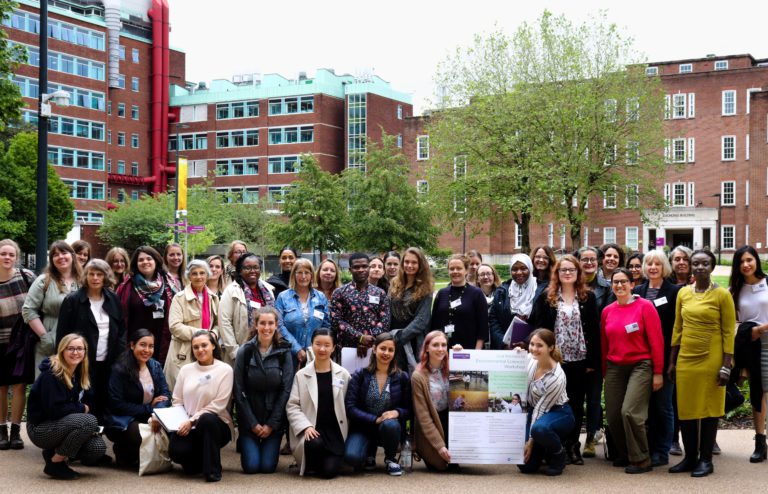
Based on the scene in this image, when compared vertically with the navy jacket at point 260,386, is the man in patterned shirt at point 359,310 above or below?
above

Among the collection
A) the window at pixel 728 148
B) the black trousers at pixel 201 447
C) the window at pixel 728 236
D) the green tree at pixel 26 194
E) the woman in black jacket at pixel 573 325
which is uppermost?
the window at pixel 728 148

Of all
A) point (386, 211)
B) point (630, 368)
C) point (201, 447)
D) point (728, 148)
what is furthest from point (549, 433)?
point (728, 148)

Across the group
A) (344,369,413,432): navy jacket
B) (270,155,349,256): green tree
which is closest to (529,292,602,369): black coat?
(344,369,413,432): navy jacket

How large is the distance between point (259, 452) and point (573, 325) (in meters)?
3.51

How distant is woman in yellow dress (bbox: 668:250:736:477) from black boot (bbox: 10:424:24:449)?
6956mm

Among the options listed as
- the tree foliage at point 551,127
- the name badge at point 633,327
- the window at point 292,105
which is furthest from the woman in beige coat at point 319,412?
the window at point 292,105

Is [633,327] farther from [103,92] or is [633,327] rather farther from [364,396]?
[103,92]

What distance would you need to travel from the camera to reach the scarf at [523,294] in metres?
9.41

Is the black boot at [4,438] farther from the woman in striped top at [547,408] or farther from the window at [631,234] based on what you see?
the window at [631,234]

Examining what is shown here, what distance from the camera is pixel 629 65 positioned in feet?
135

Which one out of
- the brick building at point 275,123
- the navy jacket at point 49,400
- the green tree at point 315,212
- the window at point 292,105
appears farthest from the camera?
the brick building at point 275,123

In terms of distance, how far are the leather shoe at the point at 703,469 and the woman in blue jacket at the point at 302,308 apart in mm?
4136

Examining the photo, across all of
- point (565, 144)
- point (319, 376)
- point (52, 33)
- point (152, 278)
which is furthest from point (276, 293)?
point (52, 33)

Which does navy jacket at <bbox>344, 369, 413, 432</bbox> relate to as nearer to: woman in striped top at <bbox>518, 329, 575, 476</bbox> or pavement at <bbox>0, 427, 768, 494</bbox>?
pavement at <bbox>0, 427, 768, 494</bbox>
